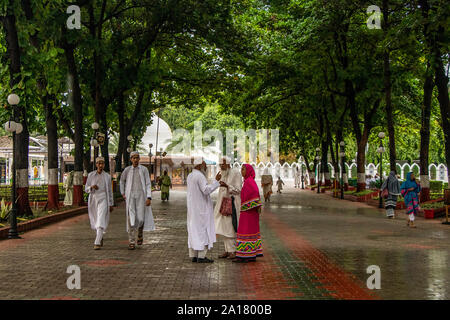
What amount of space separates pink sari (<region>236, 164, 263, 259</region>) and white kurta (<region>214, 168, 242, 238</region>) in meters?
0.21

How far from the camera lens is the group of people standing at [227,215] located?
962cm

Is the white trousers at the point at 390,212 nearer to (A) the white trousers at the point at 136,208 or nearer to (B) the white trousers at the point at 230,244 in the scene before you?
(B) the white trousers at the point at 230,244

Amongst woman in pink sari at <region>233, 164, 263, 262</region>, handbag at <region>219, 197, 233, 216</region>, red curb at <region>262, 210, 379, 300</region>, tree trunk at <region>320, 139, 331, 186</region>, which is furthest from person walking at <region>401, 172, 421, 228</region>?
tree trunk at <region>320, 139, 331, 186</region>

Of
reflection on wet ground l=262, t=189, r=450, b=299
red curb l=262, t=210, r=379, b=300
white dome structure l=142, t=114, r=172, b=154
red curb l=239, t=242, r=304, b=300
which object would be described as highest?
white dome structure l=142, t=114, r=172, b=154

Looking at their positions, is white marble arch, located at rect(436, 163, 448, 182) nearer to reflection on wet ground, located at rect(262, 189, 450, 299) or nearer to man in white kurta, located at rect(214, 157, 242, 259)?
reflection on wet ground, located at rect(262, 189, 450, 299)

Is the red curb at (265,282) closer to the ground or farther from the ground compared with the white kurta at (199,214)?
closer to the ground

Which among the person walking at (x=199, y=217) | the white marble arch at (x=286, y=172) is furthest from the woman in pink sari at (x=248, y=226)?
the white marble arch at (x=286, y=172)

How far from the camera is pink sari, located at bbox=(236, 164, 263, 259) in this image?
9633 millimetres

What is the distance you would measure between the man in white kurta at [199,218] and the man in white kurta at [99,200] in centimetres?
234

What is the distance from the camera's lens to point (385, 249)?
1136cm

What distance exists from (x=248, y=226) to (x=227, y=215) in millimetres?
511

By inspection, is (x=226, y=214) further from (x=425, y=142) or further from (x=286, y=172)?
(x=286, y=172)

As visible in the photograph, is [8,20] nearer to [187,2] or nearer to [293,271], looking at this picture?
[187,2]
